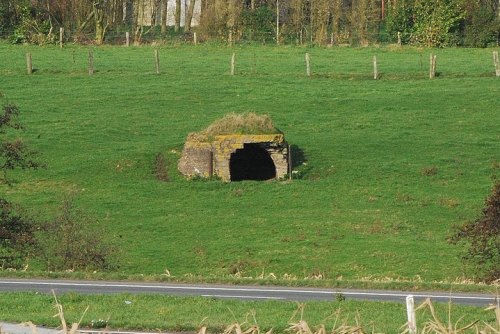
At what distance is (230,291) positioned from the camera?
2203cm

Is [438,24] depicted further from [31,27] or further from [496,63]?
[31,27]

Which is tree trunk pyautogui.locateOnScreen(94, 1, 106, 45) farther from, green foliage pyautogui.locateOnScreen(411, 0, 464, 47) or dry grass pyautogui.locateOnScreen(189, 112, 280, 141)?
dry grass pyautogui.locateOnScreen(189, 112, 280, 141)

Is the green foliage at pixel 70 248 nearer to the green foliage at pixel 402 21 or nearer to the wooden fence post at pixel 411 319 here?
the wooden fence post at pixel 411 319

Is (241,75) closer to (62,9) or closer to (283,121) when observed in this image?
(283,121)

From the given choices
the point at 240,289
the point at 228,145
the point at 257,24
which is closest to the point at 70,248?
the point at 240,289

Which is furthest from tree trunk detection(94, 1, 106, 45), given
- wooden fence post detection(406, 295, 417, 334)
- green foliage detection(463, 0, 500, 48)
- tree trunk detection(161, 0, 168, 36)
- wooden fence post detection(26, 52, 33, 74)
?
wooden fence post detection(406, 295, 417, 334)

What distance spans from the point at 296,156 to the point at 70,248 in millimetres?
17077

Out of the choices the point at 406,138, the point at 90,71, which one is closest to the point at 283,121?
the point at 406,138

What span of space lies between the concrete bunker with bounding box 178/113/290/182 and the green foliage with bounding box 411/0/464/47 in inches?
1157

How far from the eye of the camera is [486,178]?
138ft

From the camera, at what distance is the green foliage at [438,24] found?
232 feet

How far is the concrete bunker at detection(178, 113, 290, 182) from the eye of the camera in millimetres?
43000

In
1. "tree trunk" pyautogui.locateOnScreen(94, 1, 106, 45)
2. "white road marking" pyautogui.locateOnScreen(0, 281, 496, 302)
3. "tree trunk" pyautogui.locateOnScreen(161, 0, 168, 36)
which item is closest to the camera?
"white road marking" pyautogui.locateOnScreen(0, 281, 496, 302)

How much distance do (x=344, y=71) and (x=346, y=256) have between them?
94.0 feet
